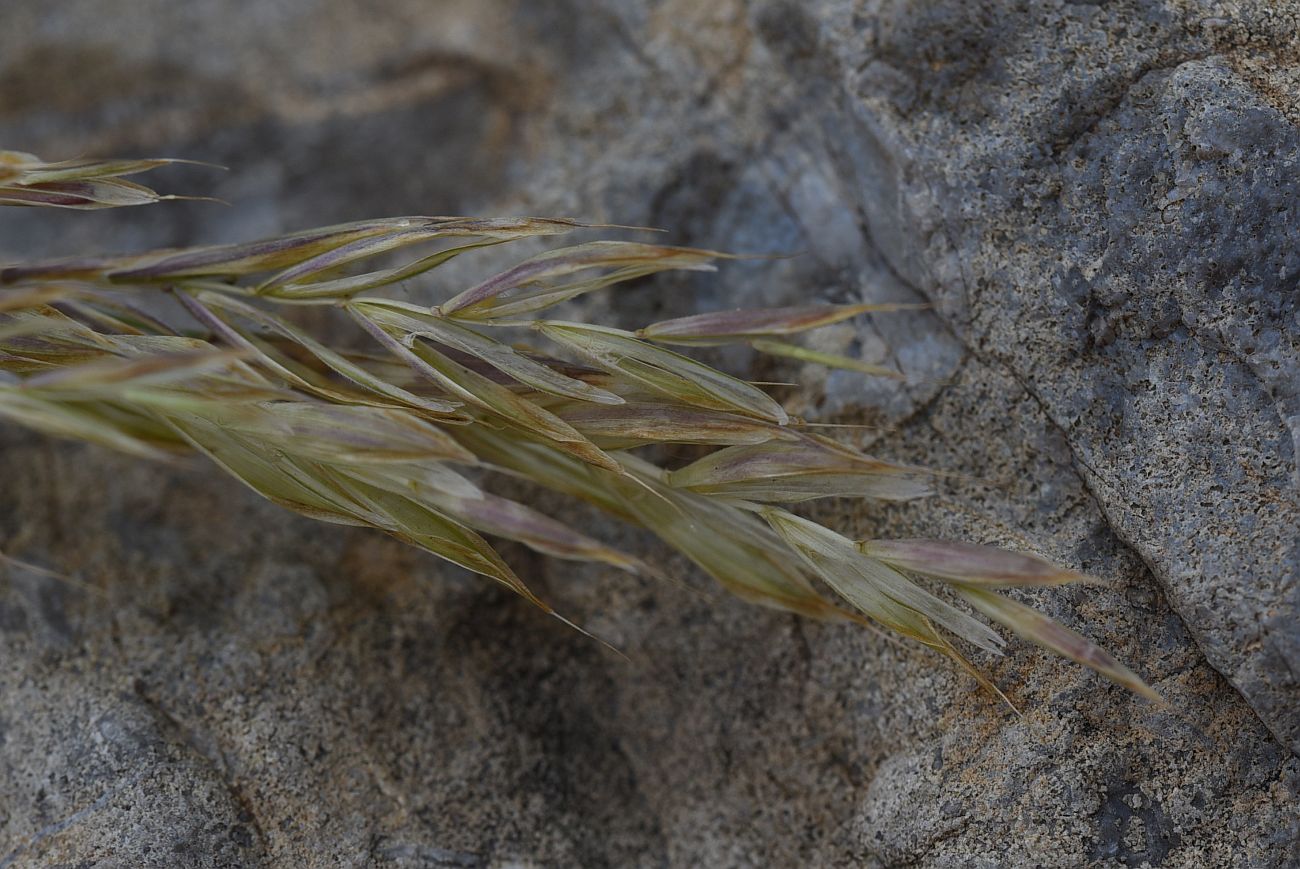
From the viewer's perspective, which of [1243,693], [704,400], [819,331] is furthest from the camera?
[819,331]

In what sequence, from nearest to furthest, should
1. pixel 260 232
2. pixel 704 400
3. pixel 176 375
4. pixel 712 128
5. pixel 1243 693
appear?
pixel 176 375
pixel 1243 693
pixel 704 400
pixel 712 128
pixel 260 232

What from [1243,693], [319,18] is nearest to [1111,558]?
[1243,693]

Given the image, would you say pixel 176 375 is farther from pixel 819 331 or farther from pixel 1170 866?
pixel 1170 866

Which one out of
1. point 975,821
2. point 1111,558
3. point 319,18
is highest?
point 319,18

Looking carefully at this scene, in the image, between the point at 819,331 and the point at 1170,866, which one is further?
the point at 819,331

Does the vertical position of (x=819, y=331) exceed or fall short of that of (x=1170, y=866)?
it exceeds it
